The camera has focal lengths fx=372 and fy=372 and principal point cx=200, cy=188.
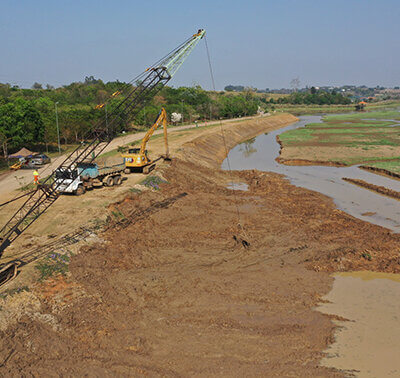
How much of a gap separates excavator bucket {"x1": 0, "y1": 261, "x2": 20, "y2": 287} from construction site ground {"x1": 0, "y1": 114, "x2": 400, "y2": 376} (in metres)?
→ 0.38

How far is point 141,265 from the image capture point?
21.3 m

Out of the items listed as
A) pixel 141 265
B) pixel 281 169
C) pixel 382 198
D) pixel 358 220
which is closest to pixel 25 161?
pixel 141 265

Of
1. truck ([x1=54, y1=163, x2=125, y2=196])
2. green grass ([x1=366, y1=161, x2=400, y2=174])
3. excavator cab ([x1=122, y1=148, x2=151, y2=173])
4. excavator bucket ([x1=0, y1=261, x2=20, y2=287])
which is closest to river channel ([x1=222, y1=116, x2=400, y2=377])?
excavator bucket ([x1=0, y1=261, x2=20, y2=287])

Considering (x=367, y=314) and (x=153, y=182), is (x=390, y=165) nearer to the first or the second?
(x=153, y=182)

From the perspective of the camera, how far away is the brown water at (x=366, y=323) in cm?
1415

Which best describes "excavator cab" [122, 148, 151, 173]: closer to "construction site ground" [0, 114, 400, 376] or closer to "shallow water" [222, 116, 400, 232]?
"construction site ground" [0, 114, 400, 376]

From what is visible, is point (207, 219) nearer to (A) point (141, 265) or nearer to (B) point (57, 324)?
(A) point (141, 265)

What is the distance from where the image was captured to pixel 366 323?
1684 centimetres

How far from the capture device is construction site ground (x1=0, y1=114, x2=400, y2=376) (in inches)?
538

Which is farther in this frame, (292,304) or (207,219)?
(207,219)

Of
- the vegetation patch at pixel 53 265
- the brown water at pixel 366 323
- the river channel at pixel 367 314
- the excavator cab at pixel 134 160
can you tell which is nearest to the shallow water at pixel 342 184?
the river channel at pixel 367 314

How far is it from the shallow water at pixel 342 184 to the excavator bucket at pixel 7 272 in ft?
85.3

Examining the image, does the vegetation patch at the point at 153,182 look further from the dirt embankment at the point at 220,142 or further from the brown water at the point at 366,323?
the brown water at the point at 366,323

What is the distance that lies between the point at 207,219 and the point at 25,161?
27.4 m
